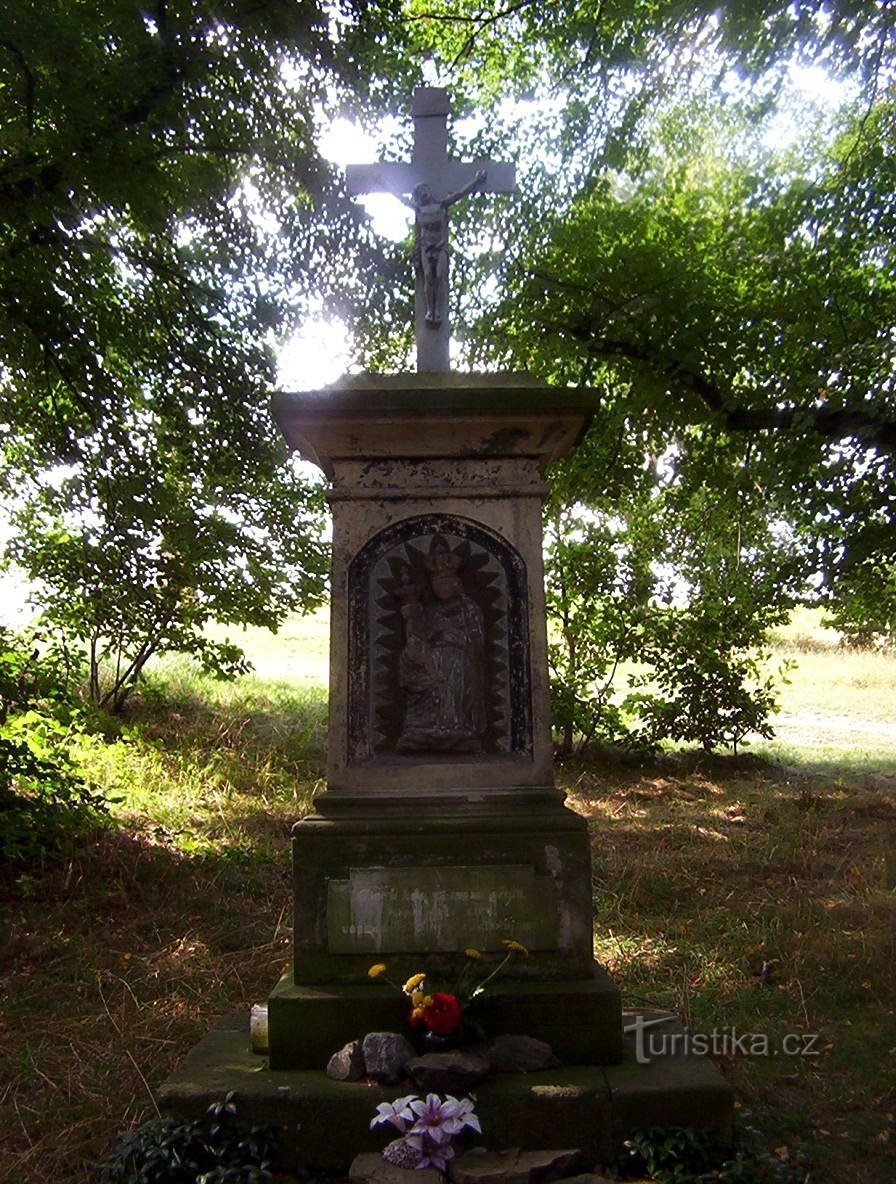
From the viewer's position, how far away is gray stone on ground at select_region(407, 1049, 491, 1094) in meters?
3.10

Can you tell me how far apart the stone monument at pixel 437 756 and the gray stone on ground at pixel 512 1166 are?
17cm

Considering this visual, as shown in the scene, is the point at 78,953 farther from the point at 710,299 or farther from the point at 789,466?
the point at 710,299

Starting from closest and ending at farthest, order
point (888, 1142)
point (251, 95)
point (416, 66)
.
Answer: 1. point (888, 1142)
2. point (251, 95)
3. point (416, 66)

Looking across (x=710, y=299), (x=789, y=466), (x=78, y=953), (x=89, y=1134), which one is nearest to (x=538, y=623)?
(x=89, y=1134)

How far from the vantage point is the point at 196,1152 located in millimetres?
2973

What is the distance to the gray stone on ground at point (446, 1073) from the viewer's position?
3.10 m

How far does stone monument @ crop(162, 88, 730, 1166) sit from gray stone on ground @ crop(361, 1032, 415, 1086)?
139 mm

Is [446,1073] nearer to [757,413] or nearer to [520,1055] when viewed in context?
[520,1055]

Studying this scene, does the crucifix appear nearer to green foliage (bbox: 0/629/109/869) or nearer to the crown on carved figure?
the crown on carved figure

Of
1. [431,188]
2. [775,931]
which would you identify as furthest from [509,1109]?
[431,188]

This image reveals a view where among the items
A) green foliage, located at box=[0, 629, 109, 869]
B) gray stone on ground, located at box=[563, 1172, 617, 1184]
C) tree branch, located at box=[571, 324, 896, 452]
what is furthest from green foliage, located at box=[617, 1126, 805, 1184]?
tree branch, located at box=[571, 324, 896, 452]

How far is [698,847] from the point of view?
7.48m

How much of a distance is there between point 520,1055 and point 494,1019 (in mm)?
174

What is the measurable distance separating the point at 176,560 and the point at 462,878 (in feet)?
19.5
